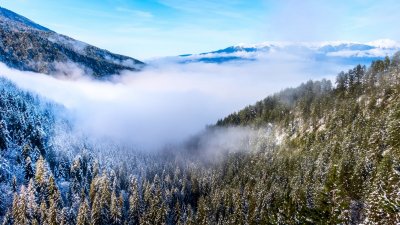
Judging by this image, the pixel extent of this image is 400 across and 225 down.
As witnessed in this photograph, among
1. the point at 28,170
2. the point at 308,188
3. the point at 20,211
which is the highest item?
the point at 308,188

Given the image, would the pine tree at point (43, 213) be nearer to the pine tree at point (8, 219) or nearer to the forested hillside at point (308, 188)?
the forested hillside at point (308, 188)

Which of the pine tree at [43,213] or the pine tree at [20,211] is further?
the pine tree at [43,213]

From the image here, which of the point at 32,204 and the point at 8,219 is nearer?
the point at 8,219

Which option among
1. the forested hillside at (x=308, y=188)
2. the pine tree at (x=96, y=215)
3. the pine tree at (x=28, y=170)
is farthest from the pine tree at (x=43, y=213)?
the pine tree at (x=28, y=170)

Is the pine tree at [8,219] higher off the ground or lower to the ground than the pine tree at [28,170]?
lower

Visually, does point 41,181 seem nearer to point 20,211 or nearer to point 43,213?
point 43,213

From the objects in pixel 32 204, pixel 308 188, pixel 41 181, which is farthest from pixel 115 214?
pixel 308 188

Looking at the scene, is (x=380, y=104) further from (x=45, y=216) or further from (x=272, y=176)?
(x=45, y=216)

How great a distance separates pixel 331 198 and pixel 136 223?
10728 centimetres

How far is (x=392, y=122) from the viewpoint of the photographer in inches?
5330

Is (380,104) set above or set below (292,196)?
above

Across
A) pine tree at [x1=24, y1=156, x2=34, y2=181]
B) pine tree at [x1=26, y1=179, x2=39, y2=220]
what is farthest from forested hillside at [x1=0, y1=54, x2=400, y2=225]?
pine tree at [x1=24, y1=156, x2=34, y2=181]

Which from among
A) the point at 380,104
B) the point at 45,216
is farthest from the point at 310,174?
the point at 45,216

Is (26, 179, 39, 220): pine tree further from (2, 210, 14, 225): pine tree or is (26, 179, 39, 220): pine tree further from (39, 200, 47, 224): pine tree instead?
(2, 210, 14, 225): pine tree
